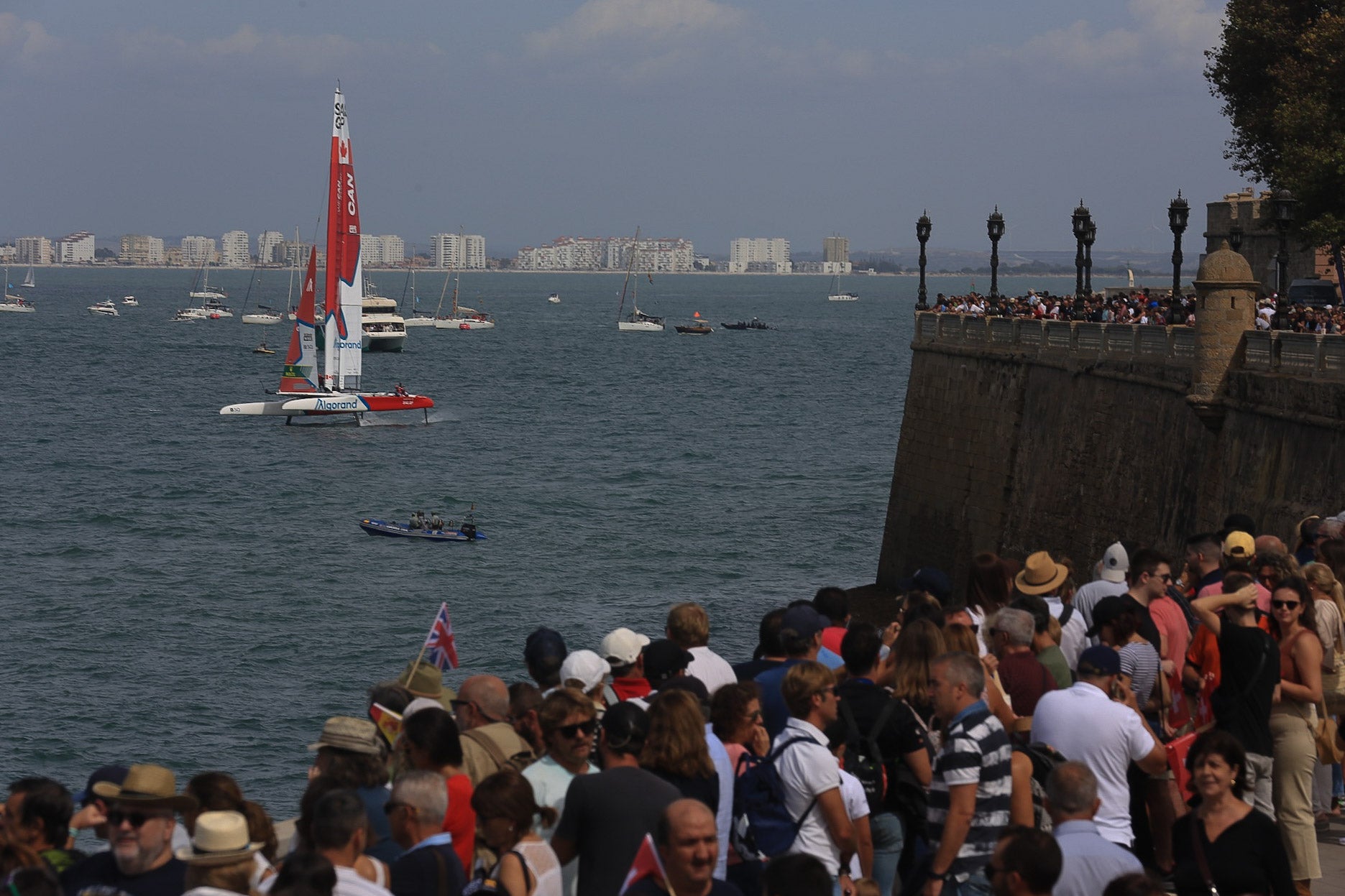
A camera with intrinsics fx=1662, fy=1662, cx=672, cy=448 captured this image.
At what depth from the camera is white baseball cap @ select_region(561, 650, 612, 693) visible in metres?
7.27

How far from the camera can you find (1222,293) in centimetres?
1914

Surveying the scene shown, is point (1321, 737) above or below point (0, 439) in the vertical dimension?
above

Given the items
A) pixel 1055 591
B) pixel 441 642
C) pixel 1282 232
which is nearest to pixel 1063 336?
pixel 1282 232

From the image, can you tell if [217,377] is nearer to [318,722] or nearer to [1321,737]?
[318,722]

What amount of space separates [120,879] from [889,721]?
9.78ft

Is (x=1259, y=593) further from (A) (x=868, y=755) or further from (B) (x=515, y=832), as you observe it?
(B) (x=515, y=832)

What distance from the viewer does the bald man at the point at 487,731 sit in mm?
6582

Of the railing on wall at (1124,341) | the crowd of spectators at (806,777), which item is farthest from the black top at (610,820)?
the railing on wall at (1124,341)

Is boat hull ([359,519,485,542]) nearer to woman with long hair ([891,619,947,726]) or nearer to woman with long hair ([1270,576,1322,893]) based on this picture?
woman with long hair ([1270,576,1322,893])

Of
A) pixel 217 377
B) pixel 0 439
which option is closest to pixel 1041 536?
pixel 0 439

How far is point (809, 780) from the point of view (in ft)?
20.5

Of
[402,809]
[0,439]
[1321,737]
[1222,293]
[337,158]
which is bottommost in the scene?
[0,439]

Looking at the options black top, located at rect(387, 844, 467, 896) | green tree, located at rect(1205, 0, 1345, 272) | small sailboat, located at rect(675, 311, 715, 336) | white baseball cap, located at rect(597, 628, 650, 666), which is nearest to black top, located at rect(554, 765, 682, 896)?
black top, located at rect(387, 844, 467, 896)

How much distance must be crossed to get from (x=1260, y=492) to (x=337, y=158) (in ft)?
202
